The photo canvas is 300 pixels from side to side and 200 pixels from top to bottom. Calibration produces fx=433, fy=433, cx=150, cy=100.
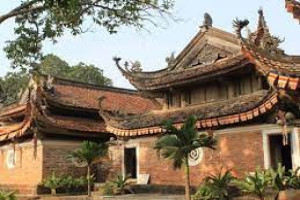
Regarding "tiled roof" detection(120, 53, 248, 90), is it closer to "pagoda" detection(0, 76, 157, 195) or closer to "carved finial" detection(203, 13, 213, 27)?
"carved finial" detection(203, 13, 213, 27)

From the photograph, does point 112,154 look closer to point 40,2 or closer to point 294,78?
point 40,2

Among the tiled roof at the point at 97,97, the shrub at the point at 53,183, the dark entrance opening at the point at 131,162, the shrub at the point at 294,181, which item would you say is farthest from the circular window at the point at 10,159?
the shrub at the point at 294,181

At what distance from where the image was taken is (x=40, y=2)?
37.4ft

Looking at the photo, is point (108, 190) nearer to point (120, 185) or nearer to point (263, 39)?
point (120, 185)

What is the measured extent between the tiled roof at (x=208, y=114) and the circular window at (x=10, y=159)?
6.15 m

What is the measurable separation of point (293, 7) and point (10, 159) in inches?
725

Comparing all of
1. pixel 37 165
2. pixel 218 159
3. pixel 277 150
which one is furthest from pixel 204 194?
pixel 37 165

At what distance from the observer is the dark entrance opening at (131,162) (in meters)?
19.2

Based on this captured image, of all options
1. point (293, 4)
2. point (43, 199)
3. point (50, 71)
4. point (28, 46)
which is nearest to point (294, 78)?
point (293, 4)

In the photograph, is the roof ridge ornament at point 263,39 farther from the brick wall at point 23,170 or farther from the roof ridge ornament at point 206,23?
the brick wall at point 23,170

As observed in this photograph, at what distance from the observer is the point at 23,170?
21.2 m

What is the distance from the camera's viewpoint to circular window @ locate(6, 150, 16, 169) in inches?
867

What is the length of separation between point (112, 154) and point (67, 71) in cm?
4169

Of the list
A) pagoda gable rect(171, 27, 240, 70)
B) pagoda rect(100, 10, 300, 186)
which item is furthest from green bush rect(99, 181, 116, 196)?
pagoda gable rect(171, 27, 240, 70)
